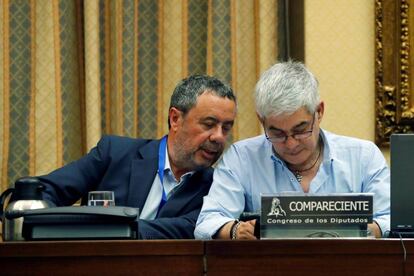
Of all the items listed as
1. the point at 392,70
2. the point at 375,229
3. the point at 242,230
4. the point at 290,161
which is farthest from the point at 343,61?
the point at 242,230

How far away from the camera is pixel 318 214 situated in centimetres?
252

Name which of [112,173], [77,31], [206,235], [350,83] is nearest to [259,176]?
[206,235]

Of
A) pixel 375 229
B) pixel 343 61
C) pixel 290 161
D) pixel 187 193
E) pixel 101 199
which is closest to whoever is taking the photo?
pixel 375 229

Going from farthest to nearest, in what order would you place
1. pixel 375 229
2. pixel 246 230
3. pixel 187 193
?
pixel 187 193 → pixel 375 229 → pixel 246 230

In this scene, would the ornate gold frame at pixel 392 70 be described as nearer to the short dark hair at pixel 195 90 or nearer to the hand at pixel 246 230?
the short dark hair at pixel 195 90

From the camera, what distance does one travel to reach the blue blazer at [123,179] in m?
3.50

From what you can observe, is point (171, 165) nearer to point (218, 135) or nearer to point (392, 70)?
point (218, 135)

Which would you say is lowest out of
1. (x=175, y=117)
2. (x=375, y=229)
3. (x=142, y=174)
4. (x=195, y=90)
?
(x=375, y=229)

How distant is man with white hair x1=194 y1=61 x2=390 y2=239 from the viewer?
10.2 feet

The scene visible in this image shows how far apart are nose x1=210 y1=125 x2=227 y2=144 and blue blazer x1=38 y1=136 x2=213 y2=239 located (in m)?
0.16

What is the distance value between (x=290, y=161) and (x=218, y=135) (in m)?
0.40

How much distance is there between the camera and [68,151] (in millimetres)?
4570

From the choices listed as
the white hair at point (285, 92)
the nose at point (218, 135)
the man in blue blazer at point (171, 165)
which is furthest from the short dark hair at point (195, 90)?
the white hair at point (285, 92)

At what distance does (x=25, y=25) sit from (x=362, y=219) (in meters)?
2.62
